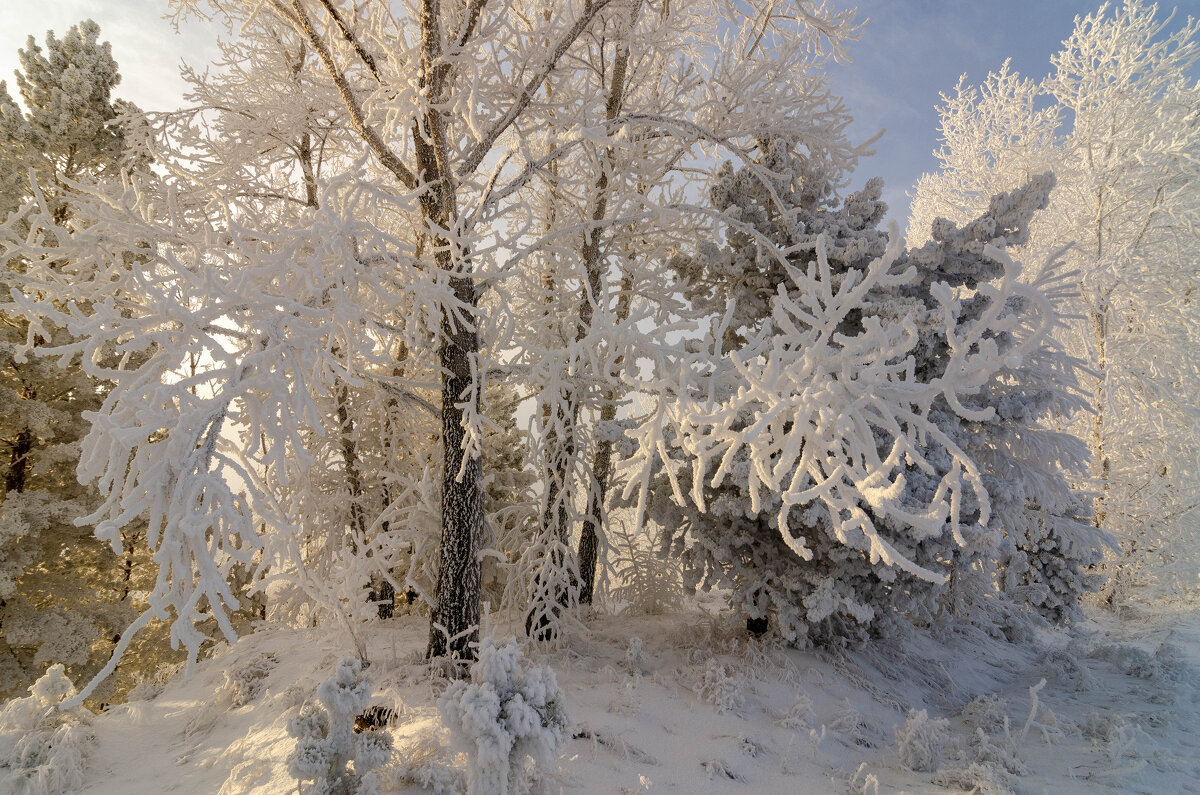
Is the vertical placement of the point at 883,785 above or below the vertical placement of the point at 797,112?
below

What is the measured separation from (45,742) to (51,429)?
227 inches

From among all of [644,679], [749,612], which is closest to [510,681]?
[644,679]

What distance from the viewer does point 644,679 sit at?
17.2 ft

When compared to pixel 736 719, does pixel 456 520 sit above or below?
above

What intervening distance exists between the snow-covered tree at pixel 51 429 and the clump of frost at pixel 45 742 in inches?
123

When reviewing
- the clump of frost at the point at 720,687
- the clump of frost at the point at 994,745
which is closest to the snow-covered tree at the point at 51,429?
the clump of frost at the point at 720,687

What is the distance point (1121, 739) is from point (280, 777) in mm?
5989

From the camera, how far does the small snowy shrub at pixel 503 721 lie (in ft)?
10.3

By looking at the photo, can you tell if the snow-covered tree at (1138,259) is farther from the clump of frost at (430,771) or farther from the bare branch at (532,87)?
the clump of frost at (430,771)

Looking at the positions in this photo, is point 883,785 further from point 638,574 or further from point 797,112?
point 797,112

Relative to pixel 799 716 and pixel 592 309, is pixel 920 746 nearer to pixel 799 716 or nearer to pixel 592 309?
pixel 799 716

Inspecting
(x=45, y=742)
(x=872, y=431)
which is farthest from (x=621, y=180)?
(x=45, y=742)

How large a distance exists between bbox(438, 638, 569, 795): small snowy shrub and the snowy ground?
1.27 feet

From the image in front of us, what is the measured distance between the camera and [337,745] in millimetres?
3289
